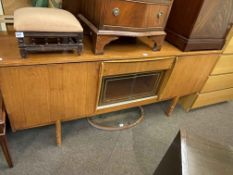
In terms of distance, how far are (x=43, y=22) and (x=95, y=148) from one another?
38.2 inches

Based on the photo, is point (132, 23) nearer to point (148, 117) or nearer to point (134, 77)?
point (134, 77)

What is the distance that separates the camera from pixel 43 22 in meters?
0.81

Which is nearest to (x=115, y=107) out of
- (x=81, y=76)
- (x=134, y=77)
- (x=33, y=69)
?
(x=134, y=77)

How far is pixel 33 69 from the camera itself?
867 mm

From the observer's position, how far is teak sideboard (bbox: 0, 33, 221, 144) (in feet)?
2.89

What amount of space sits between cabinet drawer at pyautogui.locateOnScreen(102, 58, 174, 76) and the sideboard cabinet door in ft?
0.39

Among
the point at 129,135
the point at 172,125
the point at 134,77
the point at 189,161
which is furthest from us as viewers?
the point at 172,125

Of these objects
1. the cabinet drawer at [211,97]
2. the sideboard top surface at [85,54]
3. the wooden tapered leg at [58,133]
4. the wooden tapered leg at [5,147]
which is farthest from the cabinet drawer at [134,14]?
the cabinet drawer at [211,97]

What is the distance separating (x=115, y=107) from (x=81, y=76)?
448 mm

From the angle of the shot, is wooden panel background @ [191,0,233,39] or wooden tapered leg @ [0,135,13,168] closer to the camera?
wooden tapered leg @ [0,135,13,168]

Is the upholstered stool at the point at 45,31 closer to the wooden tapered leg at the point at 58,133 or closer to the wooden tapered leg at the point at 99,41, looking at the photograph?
the wooden tapered leg at the point at 99,41

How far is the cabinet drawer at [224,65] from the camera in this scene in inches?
61.6

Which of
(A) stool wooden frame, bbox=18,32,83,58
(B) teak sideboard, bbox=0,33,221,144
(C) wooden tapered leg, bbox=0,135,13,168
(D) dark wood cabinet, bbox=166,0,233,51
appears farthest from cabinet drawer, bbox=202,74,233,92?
(C) wooden tapered leg, bbox=0,135,13,168

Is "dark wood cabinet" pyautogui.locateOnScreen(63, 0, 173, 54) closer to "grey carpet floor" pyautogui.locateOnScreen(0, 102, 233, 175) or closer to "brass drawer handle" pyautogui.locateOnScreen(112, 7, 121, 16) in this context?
"brass drawer handle" pyautogui.locateOnScreen(112, 7, 121, 16)
